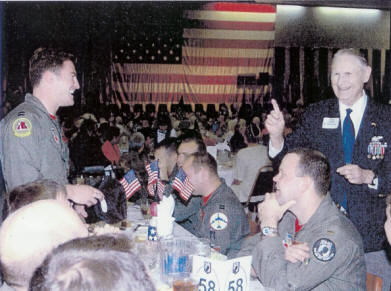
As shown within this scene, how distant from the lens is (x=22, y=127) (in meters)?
2.50

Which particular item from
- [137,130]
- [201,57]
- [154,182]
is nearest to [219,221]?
[154,182]

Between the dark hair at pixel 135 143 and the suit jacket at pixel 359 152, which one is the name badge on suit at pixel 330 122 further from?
the dark hair at pixel 135 143

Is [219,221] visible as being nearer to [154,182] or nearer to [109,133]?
[154,182]

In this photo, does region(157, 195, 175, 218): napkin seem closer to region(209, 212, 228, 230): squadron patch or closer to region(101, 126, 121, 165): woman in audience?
region(209, 212, 228, 230): squadron patch

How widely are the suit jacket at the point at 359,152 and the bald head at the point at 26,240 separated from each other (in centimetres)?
169

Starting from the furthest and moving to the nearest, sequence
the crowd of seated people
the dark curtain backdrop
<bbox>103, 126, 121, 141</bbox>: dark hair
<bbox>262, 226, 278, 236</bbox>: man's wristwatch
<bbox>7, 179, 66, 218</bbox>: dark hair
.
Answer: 1. the dark curtain backdrop
2. <bbox>103, 126, 121, 141</bbox>: dark hair
3. the crowd of seated people
4. <bbox>262, 226, 278, 236</bbox>: man's wristwatch
5. <bbox>7, 179, 66, 218</bbox>: dark hair

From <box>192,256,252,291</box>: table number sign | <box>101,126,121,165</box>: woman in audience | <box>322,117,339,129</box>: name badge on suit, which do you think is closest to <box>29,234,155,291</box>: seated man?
<box>192,256,252,291</box>: table number sign

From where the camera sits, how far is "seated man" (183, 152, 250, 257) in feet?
8.40

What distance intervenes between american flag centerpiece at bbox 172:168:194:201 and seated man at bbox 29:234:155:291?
77.4 inches

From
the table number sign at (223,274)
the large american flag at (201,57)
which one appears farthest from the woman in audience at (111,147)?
the large american flag at (201,57)

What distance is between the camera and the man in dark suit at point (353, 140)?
2547 mm

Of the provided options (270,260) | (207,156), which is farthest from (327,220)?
(207,156)

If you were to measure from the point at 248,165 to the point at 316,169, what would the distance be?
233 centimetres

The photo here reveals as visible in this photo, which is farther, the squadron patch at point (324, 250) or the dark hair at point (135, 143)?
the dark hair at point (135, 143)
